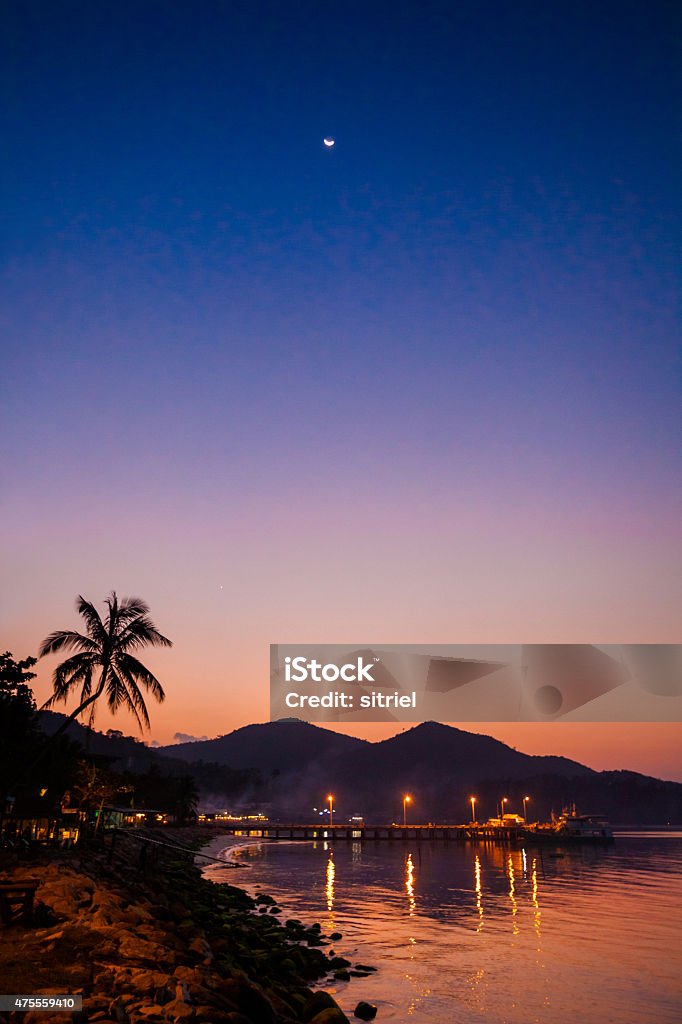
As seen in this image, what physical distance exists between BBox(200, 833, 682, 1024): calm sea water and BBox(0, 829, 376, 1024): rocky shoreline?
2.50 meters

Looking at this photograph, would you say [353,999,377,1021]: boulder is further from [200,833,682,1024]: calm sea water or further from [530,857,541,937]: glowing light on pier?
[530,857,541,937]: glowing light on pier

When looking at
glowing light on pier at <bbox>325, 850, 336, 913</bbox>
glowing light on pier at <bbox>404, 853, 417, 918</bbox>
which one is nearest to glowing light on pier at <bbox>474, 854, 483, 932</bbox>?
glowing light on pier at <bbox>404, 853, 417, 918</bbox>

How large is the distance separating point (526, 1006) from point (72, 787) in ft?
129

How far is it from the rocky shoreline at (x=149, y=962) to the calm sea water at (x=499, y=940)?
2503 mm

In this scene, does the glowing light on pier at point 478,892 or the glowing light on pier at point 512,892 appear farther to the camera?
the glowing light on pier at point 478,892

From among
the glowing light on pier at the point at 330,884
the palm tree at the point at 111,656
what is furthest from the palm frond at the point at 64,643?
the glowing light on pier at the point at 330,884

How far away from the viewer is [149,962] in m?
16.2

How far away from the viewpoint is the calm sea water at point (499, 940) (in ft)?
76.5

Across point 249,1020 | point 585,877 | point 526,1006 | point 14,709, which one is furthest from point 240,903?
point 585,877

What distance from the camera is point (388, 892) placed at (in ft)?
189

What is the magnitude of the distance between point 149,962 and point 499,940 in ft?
79.0

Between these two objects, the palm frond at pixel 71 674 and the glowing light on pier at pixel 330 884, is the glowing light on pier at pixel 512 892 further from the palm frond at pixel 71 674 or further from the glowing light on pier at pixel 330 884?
the palm frond at pixel 71 674

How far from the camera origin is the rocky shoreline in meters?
13.1

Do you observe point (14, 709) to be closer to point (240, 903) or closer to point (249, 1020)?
point (240, 903)
